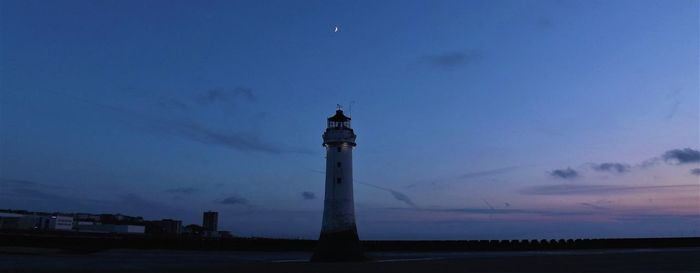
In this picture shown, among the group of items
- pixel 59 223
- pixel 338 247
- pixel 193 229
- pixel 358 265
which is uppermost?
pixel 59 223

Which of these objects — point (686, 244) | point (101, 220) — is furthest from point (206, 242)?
point (101, 220)

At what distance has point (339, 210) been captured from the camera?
31.3 metres

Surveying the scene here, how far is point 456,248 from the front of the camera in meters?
67.3

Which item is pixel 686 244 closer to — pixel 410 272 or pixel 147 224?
pixel 410 272

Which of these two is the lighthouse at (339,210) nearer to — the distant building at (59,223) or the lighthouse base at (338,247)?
the lighthouse base at (338,247)

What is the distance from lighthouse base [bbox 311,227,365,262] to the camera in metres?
31.2

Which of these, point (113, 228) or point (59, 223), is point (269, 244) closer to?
point (113, 228)

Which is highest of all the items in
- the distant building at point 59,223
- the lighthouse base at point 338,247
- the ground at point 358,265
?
the distant building at point 59,223

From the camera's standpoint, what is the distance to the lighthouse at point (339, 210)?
103 ft

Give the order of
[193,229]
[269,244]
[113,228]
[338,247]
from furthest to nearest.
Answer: [193,229] < [113,228] < [269,244] < [338,247]

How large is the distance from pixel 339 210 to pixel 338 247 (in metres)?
2.14

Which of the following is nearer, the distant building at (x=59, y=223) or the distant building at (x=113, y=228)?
the distant building at (x=113, y=228)

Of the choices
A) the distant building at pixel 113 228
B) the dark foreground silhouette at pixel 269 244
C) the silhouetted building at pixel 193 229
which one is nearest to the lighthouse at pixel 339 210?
the dark foreground silhouette at pixel 269 244

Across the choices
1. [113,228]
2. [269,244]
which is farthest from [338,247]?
[113,228]
